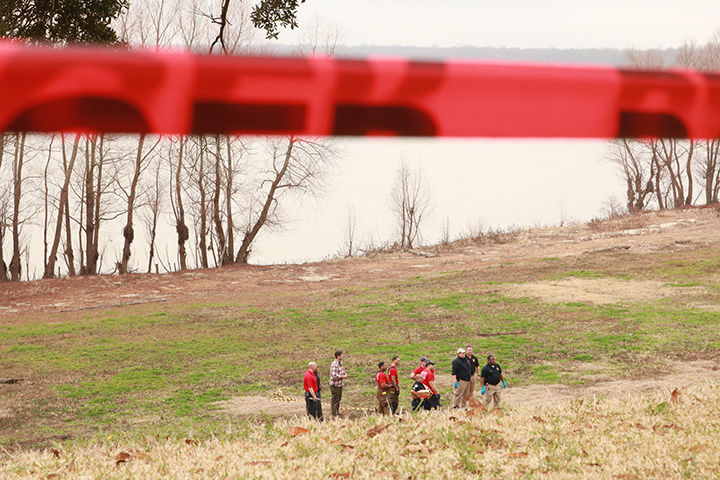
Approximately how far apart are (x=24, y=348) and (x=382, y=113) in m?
30.4

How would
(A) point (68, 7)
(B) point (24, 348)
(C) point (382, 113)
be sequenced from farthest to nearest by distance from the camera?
1. (B) point (24, 348)
2. (A) point (68, 7)
3. (C) point (382, 113)

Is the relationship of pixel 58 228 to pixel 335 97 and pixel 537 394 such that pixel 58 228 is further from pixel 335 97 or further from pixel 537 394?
pixel 335 97

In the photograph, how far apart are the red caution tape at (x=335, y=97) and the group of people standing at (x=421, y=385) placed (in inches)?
577

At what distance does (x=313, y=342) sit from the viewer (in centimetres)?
2886

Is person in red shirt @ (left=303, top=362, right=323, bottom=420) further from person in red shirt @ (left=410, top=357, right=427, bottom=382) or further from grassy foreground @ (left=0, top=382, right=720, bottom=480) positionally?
grassy foreground @ (left=0, top=382, right=720, bottom=480)

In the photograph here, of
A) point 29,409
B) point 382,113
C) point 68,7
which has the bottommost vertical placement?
point 29,409

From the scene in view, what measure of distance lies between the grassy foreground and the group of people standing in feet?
7.07

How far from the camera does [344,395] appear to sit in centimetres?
2045

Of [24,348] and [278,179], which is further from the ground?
[278,179]

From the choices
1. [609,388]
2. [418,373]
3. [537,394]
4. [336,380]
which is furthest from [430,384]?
[609,388]

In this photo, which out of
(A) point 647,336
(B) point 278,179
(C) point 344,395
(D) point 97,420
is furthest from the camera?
(B) point 278,179

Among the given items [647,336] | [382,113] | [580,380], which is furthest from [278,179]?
[382,113]

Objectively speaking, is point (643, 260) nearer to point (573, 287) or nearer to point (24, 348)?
point (573, 287)

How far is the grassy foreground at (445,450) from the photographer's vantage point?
31.4 feet
